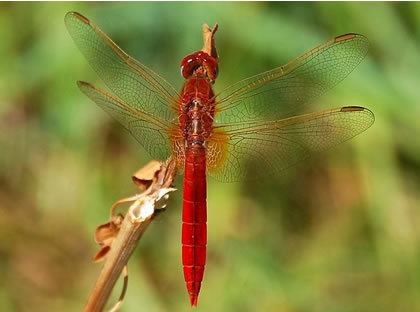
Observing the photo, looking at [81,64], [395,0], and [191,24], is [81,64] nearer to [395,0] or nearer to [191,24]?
[191,24]

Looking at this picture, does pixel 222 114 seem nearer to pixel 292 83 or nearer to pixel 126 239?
pixel 292 83

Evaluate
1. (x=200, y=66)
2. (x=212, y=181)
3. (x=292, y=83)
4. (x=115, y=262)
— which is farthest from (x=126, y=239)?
(x=212, y=181)

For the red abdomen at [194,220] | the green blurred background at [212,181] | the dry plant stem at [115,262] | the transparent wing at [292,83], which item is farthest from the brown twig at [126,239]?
the green blurred background at [212,181]

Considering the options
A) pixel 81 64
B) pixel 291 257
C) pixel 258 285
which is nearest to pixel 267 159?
pixel 258 285

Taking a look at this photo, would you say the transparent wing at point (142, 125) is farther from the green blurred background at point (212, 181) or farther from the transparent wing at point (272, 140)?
the green blurred background at point (212, 181)

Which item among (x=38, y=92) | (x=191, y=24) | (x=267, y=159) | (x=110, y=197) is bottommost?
(x=267, y=159)

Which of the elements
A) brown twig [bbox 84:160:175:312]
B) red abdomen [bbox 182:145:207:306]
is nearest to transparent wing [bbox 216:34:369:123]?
red abdomen [bbox 182:145:207:306]

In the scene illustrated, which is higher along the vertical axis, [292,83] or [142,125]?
[292,83]
